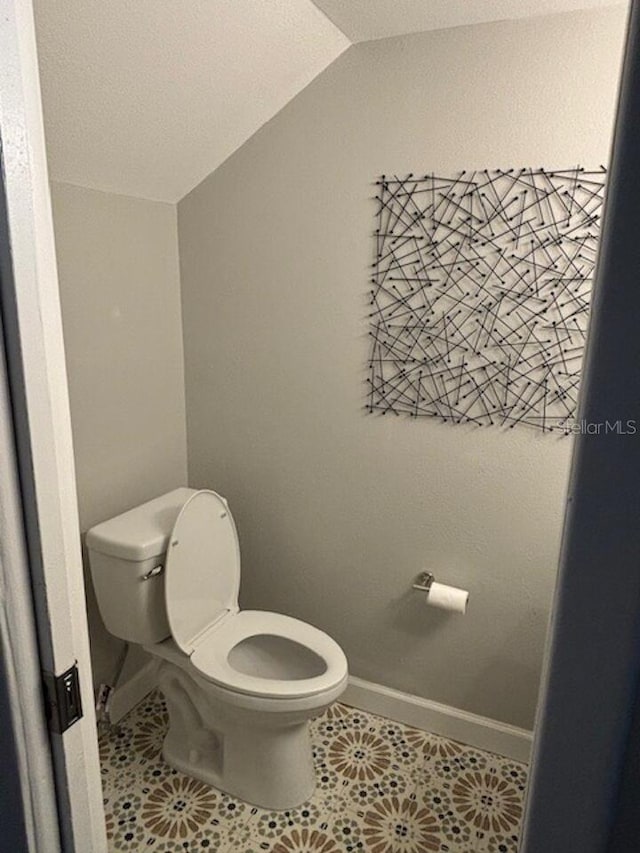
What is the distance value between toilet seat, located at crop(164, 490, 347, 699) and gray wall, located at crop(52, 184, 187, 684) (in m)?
0.30

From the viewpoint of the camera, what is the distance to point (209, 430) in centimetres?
223

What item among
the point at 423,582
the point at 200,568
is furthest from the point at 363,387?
the point at 200,568

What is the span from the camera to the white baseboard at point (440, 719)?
1992 mm

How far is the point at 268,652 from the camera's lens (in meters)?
1.99

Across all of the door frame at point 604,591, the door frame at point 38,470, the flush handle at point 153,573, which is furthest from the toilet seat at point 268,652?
the door frame at point 604,591

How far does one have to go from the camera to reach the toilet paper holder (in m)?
1.99

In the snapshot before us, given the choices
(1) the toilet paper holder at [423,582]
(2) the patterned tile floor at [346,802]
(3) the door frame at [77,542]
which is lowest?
(2) the patterned tile floor at [346,802]

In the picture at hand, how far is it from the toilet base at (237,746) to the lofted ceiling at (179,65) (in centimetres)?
158

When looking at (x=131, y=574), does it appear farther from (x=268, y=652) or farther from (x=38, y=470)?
(x=38, y=470)

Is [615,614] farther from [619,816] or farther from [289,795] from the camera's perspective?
[289,795]

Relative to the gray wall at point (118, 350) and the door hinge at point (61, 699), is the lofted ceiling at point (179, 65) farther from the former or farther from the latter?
the door hinge at point (61, 699)

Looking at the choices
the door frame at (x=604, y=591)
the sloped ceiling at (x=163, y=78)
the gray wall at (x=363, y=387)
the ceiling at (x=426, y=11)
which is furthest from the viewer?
the gray wall at (x=363, y=387)

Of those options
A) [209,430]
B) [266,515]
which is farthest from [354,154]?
[266,515]

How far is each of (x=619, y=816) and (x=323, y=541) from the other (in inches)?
67.5
